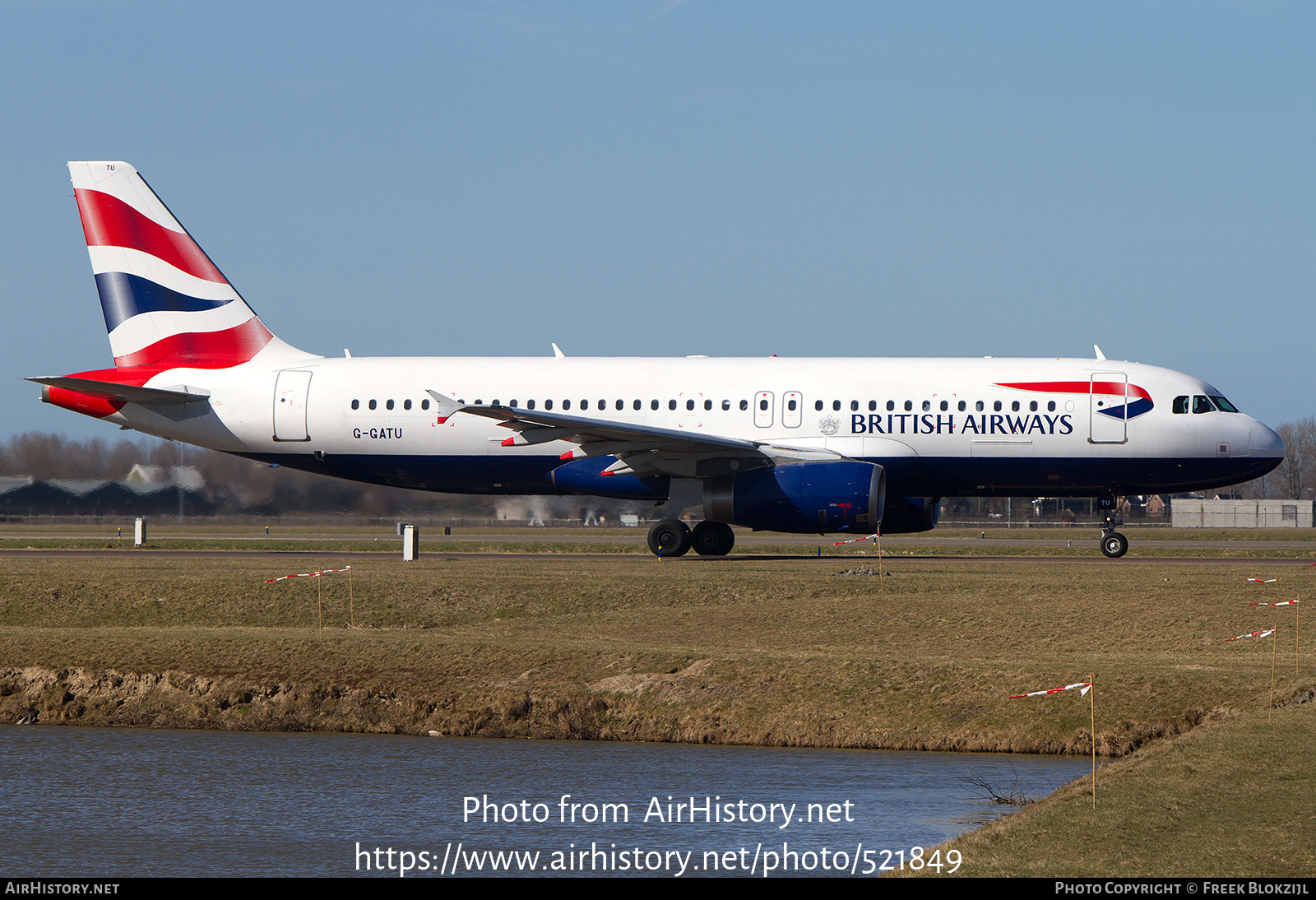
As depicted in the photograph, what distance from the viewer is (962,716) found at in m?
14.6

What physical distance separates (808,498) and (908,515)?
12.4ft

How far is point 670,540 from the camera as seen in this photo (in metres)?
27.9

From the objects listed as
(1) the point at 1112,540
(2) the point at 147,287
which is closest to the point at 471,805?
(1) the point at 1112,540

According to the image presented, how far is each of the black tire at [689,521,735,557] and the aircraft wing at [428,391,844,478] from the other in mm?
1426

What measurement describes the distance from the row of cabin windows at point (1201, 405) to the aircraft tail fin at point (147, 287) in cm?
2033

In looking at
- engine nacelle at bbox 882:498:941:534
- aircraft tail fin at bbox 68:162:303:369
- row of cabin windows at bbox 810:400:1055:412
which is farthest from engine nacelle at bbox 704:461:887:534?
aircraft tail fin at bbox 68:162:303:369

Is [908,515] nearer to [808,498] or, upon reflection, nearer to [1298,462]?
[808,498]

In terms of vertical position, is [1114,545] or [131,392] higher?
[131,392]

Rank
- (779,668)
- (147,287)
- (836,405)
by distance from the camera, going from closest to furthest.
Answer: (779,668) < (836,405) < (147,287)

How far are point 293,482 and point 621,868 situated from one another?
3477cm

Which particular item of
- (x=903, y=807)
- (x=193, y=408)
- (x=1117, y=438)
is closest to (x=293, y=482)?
(x=193, y=408)

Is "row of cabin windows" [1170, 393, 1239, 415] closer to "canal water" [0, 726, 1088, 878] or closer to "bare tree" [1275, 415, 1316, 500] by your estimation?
"canal water" [0, 726, 1088, 878]

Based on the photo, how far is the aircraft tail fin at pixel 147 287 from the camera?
3025 centimetres
